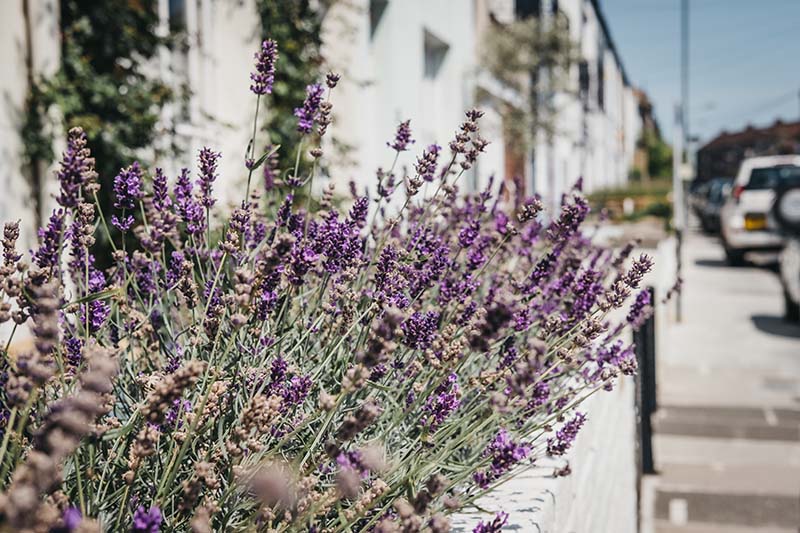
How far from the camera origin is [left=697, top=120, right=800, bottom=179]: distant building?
7632 centimetres

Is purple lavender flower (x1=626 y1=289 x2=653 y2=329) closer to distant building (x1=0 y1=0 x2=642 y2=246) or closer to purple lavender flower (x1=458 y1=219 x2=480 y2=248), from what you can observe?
purple lavender flower (x1=458 y1=219 x2=480 y2=248)

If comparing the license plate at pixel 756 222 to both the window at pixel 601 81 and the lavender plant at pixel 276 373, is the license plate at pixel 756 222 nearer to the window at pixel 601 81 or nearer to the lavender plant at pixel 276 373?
the lavender plant at pixel 276 373

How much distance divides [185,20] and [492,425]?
5.55 meters

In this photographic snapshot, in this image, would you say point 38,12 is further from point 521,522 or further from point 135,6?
point 521,522

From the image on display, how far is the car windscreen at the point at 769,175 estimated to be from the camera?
56.0 feet

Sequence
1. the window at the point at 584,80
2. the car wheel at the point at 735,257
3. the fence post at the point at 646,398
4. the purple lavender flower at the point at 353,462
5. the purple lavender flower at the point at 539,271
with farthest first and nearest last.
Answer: the window at the point at 584,80 < the car wheel at the point at 735,257 < the fence post at the point at 646,398 < the purple lavender flower at the point at 539,271 < the purple lavender flower at the point at 353,462

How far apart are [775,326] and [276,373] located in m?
9.72

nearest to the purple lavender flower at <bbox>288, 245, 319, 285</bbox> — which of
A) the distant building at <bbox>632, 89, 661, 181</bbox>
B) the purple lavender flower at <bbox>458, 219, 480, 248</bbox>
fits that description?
the purple lavender flower at <bbox>458, 219, 480, 248</bbox>

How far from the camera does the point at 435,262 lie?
6.71 feet

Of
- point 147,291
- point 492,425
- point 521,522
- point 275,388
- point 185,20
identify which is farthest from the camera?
point 185,20

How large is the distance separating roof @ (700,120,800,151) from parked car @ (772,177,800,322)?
67.0 metres

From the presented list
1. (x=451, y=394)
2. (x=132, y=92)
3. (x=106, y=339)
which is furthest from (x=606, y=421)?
(x=132, y=92)

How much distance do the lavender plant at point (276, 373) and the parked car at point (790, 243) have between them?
27.6ft

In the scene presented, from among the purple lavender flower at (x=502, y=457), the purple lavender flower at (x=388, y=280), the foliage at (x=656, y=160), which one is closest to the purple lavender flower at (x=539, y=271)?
the purple lavender flower at (x=388, y=280)
